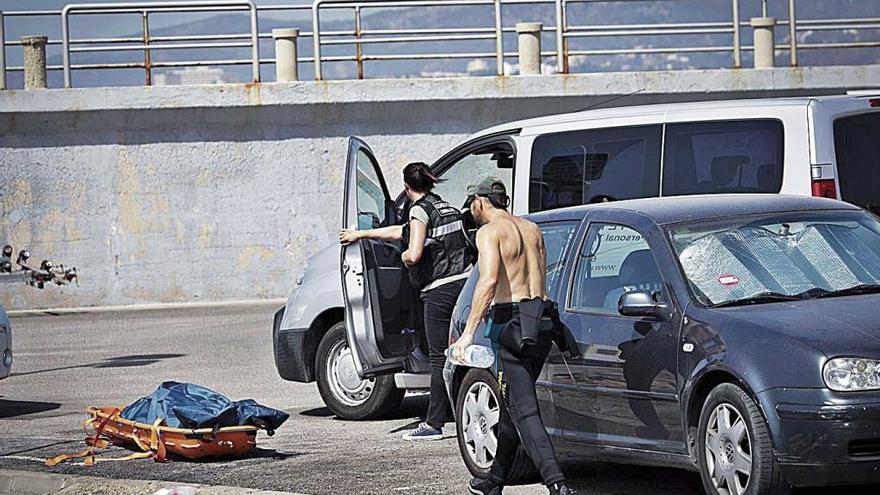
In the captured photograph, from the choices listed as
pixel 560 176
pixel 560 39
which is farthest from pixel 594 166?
pixel 560 39

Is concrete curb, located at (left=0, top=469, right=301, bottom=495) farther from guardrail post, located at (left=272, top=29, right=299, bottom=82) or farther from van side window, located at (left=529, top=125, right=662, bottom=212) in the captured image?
guardrail post, located at (left=272, top=29, right=299, bottom=82)

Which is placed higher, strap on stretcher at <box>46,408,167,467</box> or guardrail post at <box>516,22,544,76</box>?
guardrail post at <box>516,22,544,76</box>

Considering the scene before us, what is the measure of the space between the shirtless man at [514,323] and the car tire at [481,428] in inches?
16.3

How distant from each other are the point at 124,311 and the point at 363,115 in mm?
4959

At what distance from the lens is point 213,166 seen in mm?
24078

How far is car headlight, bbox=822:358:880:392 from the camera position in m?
6.33

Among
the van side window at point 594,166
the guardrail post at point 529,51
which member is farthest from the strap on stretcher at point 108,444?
the guardrail post at point 529,51

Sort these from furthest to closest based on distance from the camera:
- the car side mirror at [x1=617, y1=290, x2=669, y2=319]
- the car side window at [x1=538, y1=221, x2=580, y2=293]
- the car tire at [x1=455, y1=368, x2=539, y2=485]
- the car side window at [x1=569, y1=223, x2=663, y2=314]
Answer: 1. the car side window at [x1=538, y1=221, x2=580, y2=293]
2. the car tire at [x1=455, y1=368, x2=539, y2=485]
3. the car side window at [x1=569, y1=223, x2=663, y2=314]
4. the car side mirror at [x1=617, y1=290, x2=669, y2=319]

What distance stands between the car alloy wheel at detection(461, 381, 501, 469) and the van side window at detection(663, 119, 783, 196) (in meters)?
2.81

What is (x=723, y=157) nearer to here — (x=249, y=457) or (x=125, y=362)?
(x=249, y=457)

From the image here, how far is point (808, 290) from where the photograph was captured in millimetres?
7227

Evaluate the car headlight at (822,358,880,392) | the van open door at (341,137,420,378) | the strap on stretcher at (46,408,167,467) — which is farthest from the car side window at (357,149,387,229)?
the car headlight at (822,358,880,392)

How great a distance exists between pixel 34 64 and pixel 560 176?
1537 cm

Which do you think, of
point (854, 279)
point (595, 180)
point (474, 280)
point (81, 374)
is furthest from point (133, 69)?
point (854, 279)
